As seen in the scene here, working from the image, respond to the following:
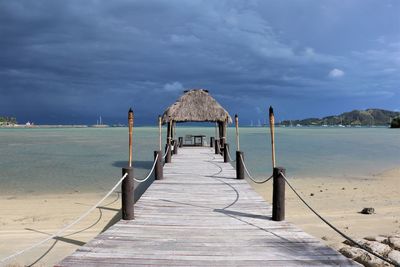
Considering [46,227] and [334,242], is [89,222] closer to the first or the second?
[46,227]

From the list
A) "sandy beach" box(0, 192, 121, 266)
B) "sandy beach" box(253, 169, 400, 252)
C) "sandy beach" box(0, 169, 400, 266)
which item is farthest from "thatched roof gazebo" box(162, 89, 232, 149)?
"sandy beach" box(0, 192, 121, 266)

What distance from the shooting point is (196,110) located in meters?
19.1

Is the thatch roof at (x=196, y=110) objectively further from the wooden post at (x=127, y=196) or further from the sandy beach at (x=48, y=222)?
the wooden post at (x=127, y=196)

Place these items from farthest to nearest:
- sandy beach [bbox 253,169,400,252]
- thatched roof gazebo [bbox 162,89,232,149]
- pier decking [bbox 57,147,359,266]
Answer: thatched roof gazebo [bbox 162,89,232,149] → sandy beach [bbox 253,169,400,252] → pier decking [bbox 57,147,359,266]

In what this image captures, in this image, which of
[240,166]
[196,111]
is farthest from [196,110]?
[240,166]

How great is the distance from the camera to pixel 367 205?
35.3ft

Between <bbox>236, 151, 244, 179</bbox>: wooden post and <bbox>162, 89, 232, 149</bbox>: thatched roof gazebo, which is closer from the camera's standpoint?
<bbox>236, 151, 244, 179</bbox>: wooden post

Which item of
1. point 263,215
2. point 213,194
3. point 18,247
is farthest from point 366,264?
point 18,247

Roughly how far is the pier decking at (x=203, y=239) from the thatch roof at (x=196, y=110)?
11.5m

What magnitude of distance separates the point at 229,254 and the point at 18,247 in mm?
5080

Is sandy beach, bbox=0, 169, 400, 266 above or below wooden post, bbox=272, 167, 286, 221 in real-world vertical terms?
below

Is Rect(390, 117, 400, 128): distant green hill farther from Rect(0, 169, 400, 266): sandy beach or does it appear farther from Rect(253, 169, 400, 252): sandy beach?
Rect(0, 169, 400, 266): sandy beach

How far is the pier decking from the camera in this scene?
3820 mm

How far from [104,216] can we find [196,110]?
10.7 meters
